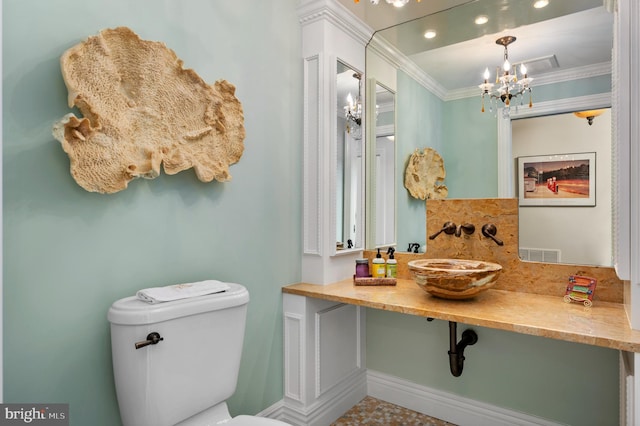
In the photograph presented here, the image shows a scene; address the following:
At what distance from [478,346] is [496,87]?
139 centimetres

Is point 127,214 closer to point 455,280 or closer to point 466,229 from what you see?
point 455,280

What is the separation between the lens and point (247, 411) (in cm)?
182

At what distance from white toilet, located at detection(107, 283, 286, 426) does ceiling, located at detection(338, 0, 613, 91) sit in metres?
1.71

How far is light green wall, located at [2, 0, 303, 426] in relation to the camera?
113cm

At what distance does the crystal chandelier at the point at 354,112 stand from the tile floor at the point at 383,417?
1.67 metres

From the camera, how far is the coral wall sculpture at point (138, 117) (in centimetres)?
119

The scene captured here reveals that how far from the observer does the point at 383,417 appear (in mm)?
2168

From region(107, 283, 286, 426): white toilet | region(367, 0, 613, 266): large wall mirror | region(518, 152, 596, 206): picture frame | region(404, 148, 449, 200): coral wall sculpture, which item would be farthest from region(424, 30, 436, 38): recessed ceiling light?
region(107, 283, 286, 426): white toilet

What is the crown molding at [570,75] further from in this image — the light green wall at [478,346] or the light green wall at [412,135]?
the light green wall at [412,135]

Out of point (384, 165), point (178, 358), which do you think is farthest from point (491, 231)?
point (178, 358)

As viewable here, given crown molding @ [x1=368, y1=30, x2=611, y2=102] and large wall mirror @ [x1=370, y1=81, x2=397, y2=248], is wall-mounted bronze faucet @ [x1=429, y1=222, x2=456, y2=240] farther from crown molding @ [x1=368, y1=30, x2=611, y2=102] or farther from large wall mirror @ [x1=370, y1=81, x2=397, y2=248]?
crown molding @ [x1=368, y1=30, x2=611, y2=102]

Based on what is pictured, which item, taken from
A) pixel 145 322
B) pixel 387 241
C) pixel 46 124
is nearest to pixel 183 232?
pixel 145 322

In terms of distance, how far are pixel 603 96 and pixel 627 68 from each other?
489mm

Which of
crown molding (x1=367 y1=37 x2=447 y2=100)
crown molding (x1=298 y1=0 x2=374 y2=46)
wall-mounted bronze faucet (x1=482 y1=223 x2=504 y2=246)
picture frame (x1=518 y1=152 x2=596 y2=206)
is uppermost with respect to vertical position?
crown molding (x1=298 y1=0 x2=374 y2=46)
